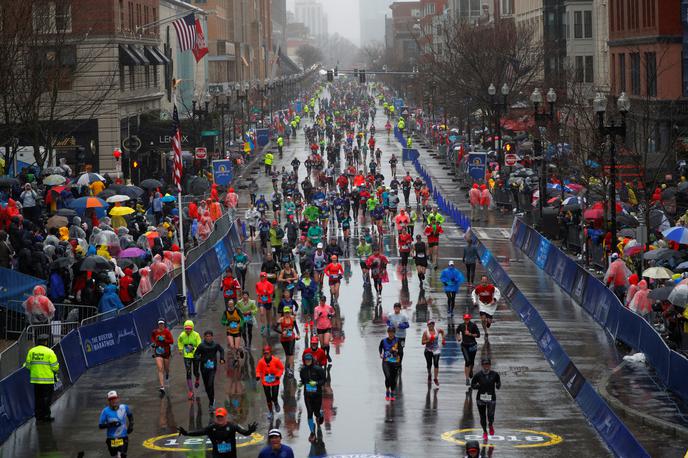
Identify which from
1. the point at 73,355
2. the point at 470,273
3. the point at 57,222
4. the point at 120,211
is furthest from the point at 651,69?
the point at 73,355

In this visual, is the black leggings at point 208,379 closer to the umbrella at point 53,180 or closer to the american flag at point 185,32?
the umbrella at point 53,180

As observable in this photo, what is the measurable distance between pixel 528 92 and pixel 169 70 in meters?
22.9

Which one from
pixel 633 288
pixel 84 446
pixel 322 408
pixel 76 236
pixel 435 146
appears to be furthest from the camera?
pixel 435 146

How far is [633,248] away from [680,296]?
891 cm

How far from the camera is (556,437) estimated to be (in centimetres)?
2152

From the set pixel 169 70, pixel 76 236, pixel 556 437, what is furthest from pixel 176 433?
pixel 169 70

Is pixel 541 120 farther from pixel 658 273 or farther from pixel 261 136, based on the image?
pixel 261 136

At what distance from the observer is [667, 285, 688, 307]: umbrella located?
82.5 feet

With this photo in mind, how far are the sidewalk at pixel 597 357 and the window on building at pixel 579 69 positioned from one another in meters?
36.4

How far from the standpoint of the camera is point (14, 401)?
73.8 feet

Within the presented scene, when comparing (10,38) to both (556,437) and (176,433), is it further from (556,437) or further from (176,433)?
(556,437)

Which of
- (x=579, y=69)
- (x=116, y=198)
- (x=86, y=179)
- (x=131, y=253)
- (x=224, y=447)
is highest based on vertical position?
(x=579, y=69)

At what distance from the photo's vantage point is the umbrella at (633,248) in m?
33.8

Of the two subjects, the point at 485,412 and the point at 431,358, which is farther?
the point at 431,358
